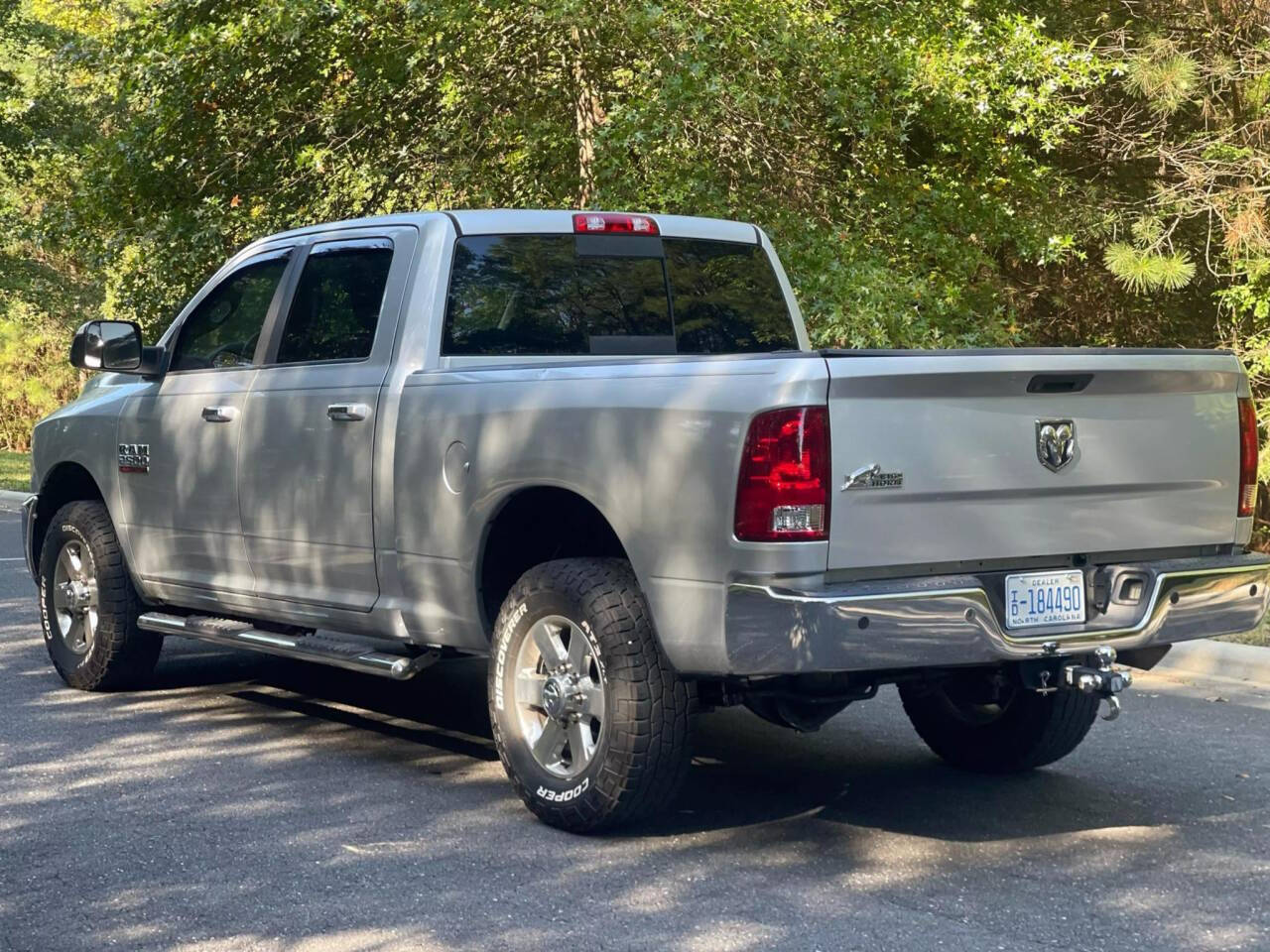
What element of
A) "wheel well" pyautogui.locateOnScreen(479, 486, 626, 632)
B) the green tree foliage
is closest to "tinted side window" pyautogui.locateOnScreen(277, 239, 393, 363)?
"wheel well" pyautogui.locateOnScreen(479, 486, 626, 632)

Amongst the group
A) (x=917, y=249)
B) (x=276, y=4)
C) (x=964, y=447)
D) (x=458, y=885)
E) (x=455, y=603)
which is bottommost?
(x=458, y=885)

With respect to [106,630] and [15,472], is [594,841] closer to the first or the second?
[106,630]

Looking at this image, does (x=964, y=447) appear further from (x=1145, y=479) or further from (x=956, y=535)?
(x=1145, y=479)

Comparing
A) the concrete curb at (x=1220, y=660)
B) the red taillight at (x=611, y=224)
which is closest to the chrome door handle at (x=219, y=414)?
the red taillight at (x=611, y=224)

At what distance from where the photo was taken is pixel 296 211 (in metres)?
16.2

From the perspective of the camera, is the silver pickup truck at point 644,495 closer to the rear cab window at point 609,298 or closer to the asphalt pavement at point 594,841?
the rear cab window at point 609,298

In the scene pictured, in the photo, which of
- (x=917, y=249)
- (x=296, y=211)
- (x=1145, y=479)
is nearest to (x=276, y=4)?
(x=296, y=211)

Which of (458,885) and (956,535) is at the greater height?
(956,535)

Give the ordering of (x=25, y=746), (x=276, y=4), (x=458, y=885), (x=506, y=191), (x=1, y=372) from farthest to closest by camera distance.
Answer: (x=1, y=372), (x=506, y=191), (x=276, y=4), (x=25, y=746), (x=458, y=885)

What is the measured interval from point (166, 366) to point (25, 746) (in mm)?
1762

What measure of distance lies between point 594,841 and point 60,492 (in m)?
4.10

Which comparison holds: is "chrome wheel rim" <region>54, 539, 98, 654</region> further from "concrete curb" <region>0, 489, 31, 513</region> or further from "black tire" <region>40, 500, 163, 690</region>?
"concrete curb" <region>0, 489, 31, 513</region>

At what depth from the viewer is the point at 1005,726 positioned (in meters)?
6.62

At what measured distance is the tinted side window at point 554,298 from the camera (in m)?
6.60
